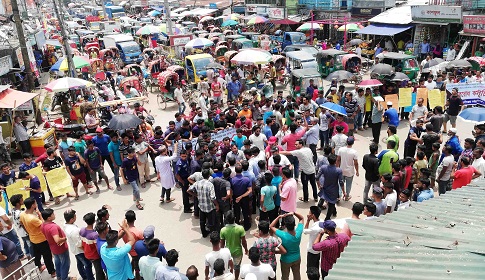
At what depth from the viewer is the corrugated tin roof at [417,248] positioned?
2.93 metres

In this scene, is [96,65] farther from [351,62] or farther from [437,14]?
[437,14]

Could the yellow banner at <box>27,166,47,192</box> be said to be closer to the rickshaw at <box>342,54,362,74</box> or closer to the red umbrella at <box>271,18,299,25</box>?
the rickshaw at <box>342,54,362,74</box>

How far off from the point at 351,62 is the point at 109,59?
16.2 metres

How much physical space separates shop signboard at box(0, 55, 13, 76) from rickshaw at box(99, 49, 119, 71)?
694 centimetres

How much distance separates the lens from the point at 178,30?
33719 mm

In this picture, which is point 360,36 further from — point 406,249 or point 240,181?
point 406,249

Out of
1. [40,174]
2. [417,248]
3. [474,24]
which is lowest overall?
[40,174]

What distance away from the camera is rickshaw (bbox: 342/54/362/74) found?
19578 mm

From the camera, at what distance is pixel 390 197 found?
6.38m

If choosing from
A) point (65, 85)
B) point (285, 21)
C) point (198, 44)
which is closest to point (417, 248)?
point (65, 85)

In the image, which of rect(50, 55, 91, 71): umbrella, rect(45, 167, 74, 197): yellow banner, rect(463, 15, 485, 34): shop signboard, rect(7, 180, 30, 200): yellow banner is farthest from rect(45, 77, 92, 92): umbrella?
rect(463, 15, 485, 34): shop signboard

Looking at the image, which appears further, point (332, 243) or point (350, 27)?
point (350, 27)

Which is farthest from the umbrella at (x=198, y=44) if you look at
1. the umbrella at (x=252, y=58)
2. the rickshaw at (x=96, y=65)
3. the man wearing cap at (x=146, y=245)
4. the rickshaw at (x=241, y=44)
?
the man wearing cap at (x=146, y=245)

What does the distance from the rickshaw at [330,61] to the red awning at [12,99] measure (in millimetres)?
13548
